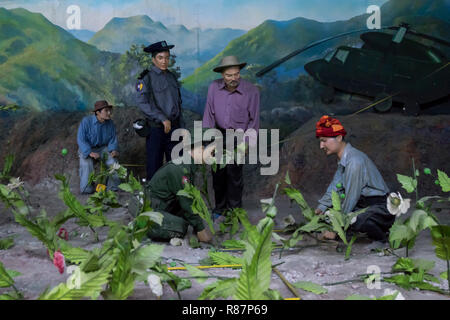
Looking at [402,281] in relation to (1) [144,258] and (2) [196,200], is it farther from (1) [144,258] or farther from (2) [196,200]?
(2) [196,200]

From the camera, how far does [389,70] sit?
5457 mm

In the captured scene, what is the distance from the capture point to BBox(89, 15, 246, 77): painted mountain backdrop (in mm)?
5621

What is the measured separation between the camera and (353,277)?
2.66 m

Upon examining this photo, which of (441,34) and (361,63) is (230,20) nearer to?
(361,63)

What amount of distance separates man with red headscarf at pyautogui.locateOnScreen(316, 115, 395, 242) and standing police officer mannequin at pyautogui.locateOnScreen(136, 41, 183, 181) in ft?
5.28

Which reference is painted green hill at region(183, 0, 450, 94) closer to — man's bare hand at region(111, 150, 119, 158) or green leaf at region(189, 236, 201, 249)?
man's bare hand at region(111, 150, 119, 158)

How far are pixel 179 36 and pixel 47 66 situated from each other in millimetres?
1673

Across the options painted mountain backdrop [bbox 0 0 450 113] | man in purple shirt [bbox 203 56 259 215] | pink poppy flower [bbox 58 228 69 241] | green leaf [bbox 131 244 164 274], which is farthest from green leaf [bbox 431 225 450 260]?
painted mountain backdrop [bbox 0 0 450 113]

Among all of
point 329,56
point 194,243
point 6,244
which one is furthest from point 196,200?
point 329,56

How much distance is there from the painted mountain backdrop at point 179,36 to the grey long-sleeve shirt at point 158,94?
45.1 inches

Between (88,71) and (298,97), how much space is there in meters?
2.47

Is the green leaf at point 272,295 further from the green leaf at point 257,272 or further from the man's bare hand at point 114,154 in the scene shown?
the man's bare hand at point 114,154

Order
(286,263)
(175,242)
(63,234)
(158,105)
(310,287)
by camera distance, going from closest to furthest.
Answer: (310,287), (286,263), (175,242), (63,234), (158,105)
